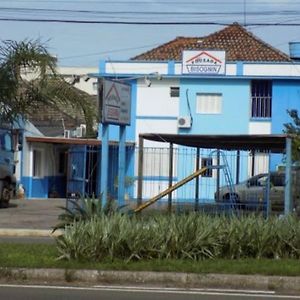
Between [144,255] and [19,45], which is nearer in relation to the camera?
[144,255]

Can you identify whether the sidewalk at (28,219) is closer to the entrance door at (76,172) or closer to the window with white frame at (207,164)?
the entrance door at (76,172)

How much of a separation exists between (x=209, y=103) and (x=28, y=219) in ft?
54.4

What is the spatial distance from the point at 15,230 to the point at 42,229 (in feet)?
2.63

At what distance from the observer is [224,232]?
12758 millimetres

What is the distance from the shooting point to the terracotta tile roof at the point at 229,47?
40.5m

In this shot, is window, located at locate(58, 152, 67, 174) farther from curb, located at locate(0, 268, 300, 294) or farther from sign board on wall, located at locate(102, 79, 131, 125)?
curb, located at locate(0, 268, 300, 294)

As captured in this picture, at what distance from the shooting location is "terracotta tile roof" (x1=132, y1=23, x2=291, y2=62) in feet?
133

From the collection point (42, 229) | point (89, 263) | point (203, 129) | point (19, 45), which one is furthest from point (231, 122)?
point (89, 263)

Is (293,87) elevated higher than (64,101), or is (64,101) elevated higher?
(293,87)

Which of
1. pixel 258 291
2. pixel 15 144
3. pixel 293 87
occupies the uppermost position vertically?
pixel 293 87

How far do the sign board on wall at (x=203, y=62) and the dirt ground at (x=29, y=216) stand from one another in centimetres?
1068

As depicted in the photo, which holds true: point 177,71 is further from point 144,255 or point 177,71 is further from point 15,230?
point 144,255

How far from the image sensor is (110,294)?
10.3 meters

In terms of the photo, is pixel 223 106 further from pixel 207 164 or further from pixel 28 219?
pixel 28 219
